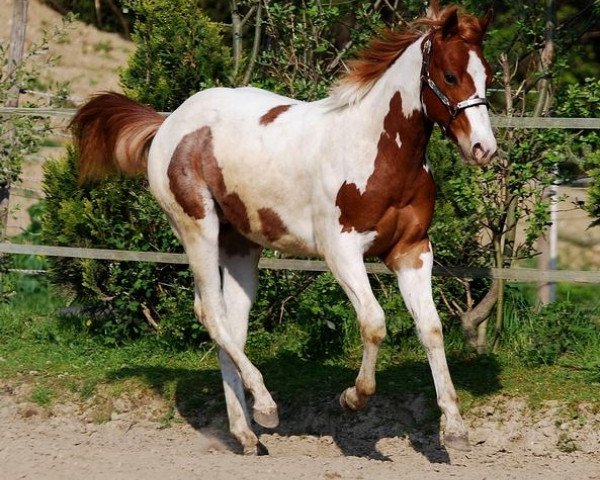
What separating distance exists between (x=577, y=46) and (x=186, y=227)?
9.49 ft

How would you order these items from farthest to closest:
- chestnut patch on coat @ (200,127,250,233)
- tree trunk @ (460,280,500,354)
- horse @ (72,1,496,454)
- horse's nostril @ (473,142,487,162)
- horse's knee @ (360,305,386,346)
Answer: tree trunk @ (460,280,500,354), chestnut patch on coat @ (200,127,250,233), horse's knee @ (360,305,386,346), horse @ (72,1,496,454), horse's nostril @ (473,142,487,162)

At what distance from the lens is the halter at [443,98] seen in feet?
16.2

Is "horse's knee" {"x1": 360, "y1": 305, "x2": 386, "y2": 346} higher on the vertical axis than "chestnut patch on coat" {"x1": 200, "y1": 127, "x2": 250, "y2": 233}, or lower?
lower

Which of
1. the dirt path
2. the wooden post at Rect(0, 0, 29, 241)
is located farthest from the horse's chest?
the wooden post at Rect(0, 0, 29, 241)

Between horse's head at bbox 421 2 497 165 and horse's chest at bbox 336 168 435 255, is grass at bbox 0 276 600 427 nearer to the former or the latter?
horse's chest at bbox 336 168 435 255

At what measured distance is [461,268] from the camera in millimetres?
6645

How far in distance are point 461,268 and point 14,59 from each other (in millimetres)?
3839

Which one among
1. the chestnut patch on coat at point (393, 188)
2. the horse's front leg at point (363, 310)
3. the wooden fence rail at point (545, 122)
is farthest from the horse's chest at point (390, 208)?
the wooden fence rail at point (545, 122)

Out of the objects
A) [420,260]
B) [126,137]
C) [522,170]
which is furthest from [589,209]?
[126,137]

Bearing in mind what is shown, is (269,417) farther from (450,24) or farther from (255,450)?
(450,24)

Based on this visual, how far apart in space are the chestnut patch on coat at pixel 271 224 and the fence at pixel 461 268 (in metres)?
1.07

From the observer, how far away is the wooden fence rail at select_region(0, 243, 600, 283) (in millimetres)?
6410

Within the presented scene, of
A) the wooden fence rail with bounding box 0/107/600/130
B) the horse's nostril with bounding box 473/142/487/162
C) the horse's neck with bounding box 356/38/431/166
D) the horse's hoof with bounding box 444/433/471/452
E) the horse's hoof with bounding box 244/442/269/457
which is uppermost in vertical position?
the horse's neck with bounding box 356/38/431/166

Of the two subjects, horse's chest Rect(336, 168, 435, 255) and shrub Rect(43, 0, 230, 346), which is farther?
shrub Rect(43, 0, 230, 346)
